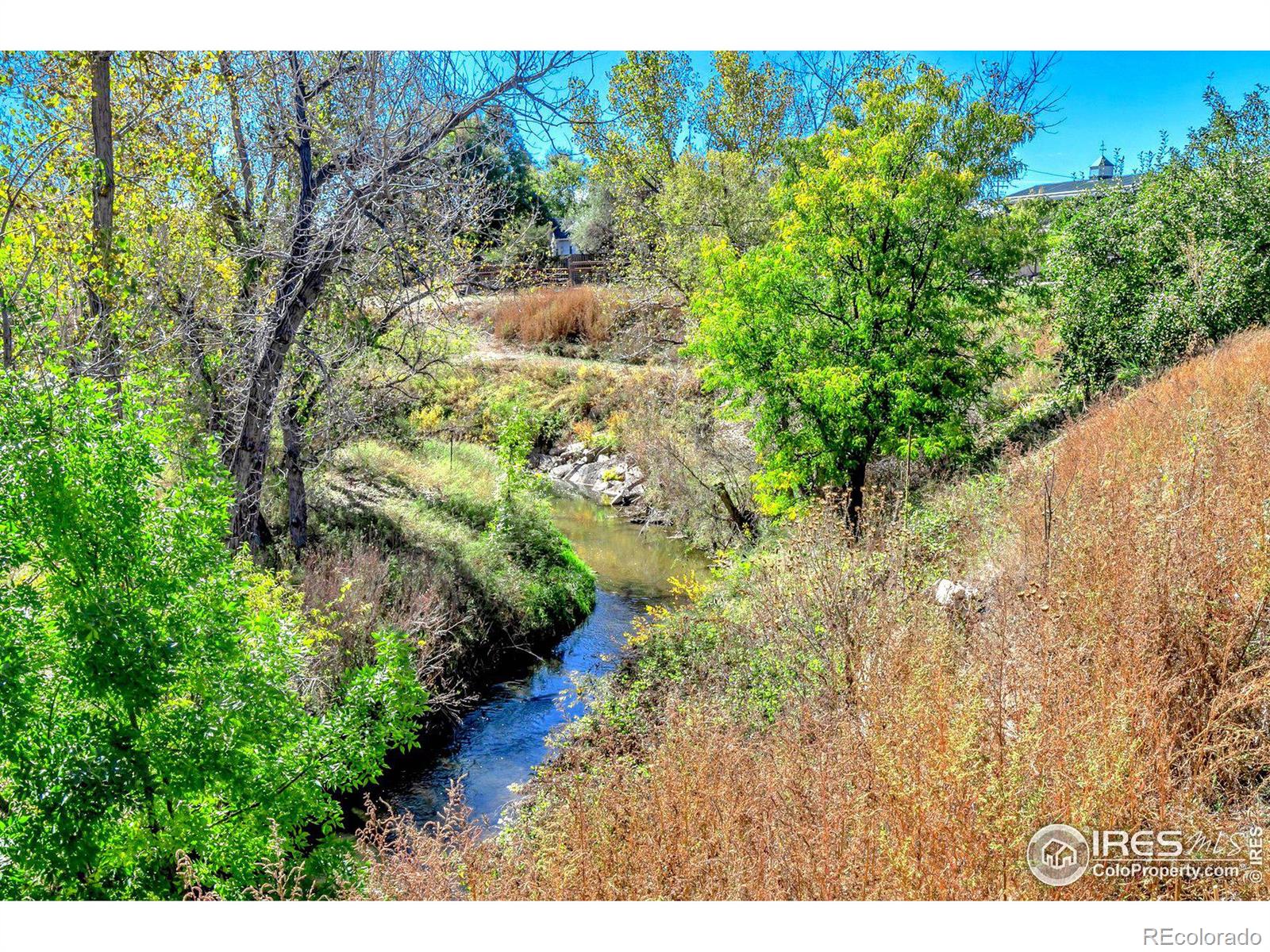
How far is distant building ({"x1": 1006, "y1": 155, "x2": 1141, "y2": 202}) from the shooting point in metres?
14.3

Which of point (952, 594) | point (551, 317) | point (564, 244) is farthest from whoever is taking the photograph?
point (564, 244)

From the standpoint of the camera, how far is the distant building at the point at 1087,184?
14.3 m

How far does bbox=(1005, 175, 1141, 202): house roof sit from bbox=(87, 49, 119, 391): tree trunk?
38.8 ft

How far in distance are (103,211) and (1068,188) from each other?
15583 millimetres

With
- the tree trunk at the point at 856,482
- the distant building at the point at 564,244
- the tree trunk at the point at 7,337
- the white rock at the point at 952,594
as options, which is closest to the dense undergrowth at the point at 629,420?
the tree trunk at the point at 856,482

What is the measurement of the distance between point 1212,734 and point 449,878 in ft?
10.7

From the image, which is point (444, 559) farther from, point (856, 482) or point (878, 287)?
point (878, 287)

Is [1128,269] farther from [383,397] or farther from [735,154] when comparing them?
[383,397]

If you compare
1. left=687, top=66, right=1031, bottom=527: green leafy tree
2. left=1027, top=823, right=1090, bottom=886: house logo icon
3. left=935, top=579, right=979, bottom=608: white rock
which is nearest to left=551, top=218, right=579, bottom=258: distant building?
left=687, top=66, right=1031, bottom=527: green leafy tree

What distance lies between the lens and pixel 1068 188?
52.4 ft

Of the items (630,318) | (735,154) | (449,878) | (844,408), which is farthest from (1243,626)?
(630,318)
